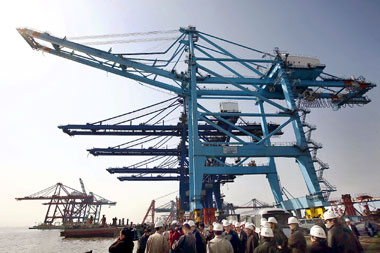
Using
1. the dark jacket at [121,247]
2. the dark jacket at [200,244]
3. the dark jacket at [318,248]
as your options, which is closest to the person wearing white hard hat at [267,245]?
the dark jacket at [318,248]

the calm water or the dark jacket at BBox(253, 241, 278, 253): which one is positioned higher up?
the dark jacket at BBox(253, 241, 278, 253)

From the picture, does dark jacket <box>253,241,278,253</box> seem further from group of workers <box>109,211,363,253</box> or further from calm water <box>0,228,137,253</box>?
calm water <box>0,228,137,253</box>

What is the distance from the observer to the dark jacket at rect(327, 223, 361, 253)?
4262mm

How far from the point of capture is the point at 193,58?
2080 centimetres

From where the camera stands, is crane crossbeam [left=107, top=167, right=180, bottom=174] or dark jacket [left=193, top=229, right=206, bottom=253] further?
crane crossbeam [left=107, top=167, right=180, bottom=174]

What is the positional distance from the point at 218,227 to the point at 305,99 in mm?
21933

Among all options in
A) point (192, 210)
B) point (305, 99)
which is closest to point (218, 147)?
point (192, 210)

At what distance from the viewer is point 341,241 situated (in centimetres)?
429

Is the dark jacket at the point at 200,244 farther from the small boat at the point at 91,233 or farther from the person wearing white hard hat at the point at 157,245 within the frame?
the small boat at the point at 91,233

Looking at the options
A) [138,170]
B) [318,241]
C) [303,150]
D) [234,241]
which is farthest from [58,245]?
[318,241]

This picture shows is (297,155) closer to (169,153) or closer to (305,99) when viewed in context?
(305,99)

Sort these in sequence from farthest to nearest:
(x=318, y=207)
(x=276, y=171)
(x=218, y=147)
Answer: (x=276, y=171), (x=218, y=147), (x=318, y=207)

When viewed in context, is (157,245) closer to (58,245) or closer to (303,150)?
(303,150)

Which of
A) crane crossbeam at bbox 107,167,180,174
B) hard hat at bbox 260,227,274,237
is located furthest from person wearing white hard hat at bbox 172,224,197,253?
crane crossbeam at bbox 107,167,180,174
